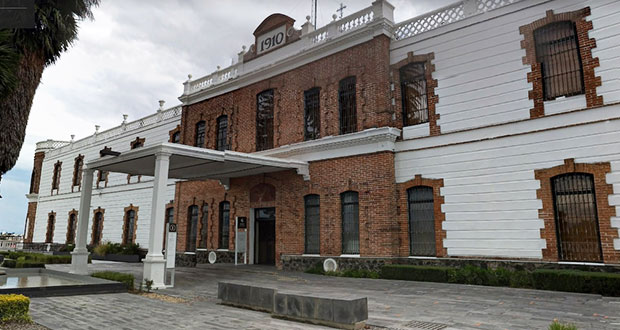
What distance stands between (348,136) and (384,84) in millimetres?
2374

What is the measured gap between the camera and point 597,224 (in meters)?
11.2

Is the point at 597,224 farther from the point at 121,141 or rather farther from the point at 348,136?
the point at 121,141

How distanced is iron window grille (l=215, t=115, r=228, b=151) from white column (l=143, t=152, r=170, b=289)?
9155mm

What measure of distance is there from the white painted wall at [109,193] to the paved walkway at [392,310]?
A: 15961mm

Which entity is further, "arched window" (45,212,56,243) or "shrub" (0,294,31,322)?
"arched window" (45,212,56,243)

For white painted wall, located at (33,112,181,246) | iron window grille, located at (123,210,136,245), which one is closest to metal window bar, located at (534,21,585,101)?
white painted wall, located at (33,112,181,246)

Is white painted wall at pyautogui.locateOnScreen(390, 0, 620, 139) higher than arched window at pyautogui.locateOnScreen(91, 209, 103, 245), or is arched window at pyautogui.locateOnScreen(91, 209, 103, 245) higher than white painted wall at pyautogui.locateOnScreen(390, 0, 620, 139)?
white painted wall at pyautogui.locateOnScreen(390, 0, 620, 139)

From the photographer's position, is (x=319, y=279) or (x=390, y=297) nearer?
(x=390, y=297)

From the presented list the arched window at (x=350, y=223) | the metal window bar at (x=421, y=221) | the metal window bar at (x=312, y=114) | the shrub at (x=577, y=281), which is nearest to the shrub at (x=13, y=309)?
the arched window at (x=350, y=223)

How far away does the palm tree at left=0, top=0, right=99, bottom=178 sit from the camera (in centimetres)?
810

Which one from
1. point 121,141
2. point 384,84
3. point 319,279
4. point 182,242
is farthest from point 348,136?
point 121,141

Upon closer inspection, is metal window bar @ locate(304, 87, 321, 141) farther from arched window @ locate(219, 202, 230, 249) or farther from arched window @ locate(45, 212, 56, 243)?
arched window @ locate(45, 212, 56, 243)

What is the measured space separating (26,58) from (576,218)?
1453 centimetres

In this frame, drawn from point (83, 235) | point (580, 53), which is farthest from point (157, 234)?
point (580, 53)
